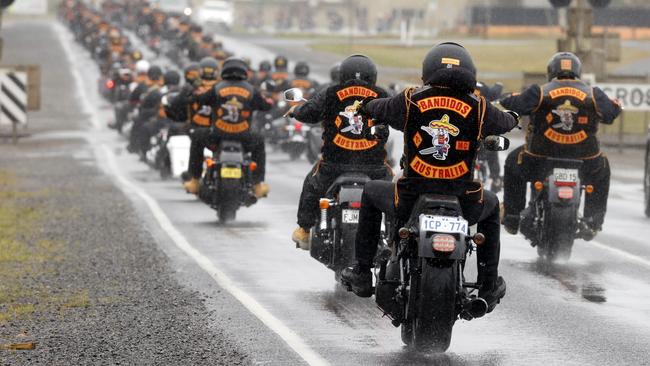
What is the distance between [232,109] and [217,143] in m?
0.44

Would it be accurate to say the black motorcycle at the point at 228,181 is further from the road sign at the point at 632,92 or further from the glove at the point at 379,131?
the road sign at the point at 632,92

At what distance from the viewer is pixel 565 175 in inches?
575

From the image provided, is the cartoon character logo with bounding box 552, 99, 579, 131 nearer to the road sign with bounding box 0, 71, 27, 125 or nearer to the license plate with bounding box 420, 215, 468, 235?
the license plate with bounding box 420, 215, 468, 235

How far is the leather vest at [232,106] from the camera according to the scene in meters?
18.4

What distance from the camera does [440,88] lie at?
9.71 m

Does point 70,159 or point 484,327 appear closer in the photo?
point 484,327

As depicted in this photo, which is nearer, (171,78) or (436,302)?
(436,302)

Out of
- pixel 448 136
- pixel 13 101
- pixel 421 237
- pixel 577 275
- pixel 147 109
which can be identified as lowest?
pixel 13 101

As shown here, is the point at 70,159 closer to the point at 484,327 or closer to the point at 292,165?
the point at 292,165

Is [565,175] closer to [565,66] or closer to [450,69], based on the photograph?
[565,66]

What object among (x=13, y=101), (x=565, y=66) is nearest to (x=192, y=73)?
(x=565, y=66)

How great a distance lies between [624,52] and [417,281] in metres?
59.1

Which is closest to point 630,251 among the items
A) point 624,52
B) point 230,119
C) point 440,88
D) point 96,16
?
point 230,119

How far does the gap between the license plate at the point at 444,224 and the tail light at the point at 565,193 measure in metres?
5.20
